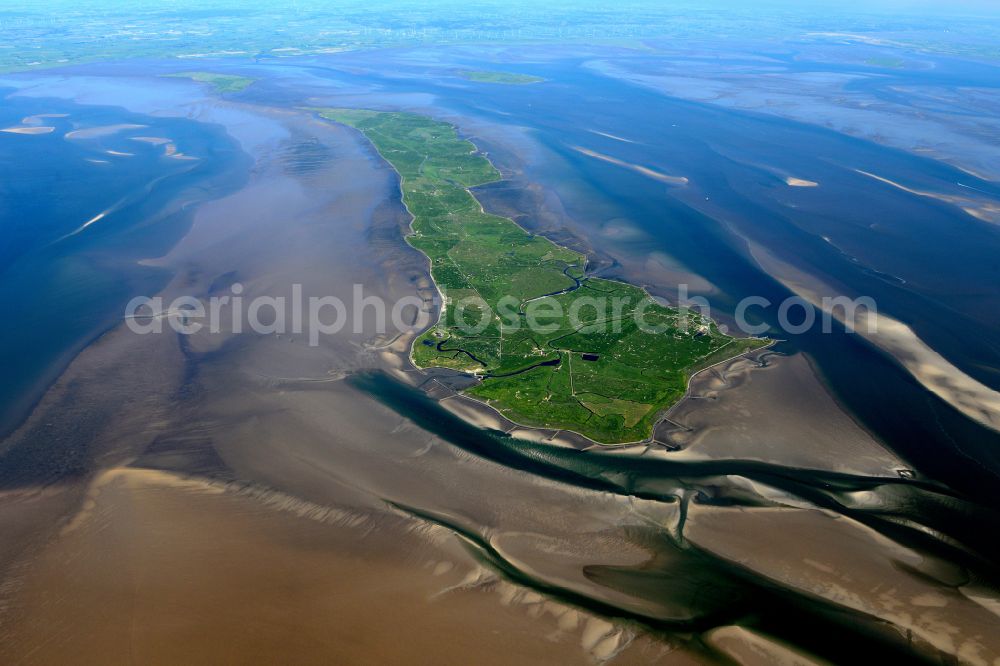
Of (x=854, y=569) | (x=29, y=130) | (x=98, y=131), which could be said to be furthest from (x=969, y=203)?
(x=29, y=130)

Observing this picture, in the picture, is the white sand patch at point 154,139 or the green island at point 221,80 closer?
the white sand patch at point 154,139

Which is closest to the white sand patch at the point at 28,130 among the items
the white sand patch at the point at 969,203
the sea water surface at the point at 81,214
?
the sea water surface at the point at 81,214

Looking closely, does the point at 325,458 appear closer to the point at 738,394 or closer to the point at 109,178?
the point at 738,394

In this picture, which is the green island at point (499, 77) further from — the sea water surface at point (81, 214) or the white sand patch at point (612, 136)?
the sea water surface at point (81, 214)

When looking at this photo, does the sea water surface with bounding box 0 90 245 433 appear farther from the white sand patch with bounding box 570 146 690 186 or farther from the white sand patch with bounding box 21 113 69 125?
the white sand patch with bounding box 570 146 690 186

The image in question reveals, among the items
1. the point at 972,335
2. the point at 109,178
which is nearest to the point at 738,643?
the point at 972,335

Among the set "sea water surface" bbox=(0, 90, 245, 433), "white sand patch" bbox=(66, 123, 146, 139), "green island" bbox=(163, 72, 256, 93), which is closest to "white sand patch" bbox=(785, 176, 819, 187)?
"sea water surface" bbox=(0, 90, 245, 433)

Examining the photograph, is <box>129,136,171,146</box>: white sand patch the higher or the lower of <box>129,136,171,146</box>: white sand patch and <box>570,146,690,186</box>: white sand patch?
the lower
